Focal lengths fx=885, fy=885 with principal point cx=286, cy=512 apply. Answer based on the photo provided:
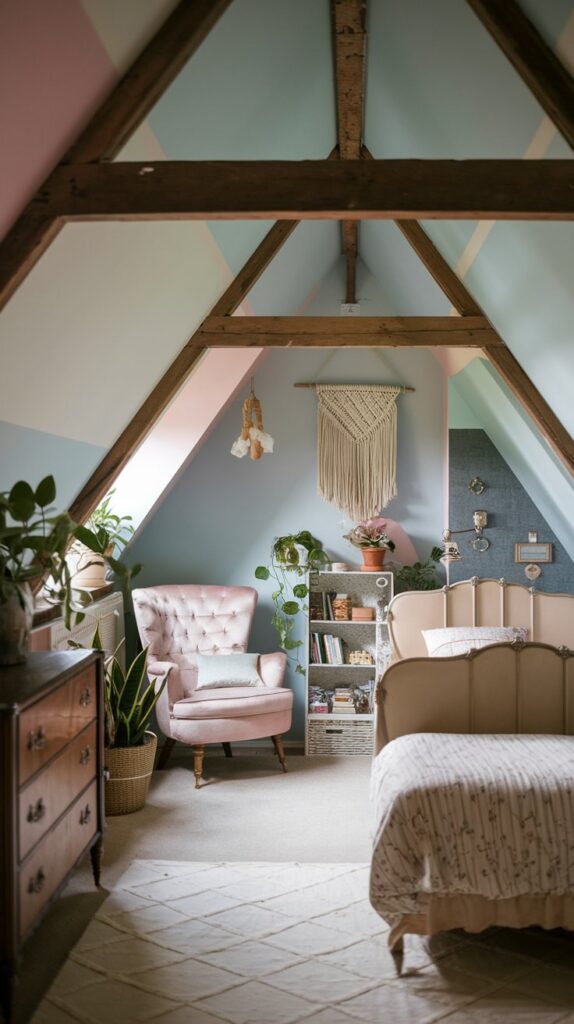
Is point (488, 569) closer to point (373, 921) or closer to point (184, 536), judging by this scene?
point (184, 536)

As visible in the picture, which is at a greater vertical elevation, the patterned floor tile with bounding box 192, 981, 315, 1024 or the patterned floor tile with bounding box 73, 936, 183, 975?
the patterned floor tile with bounding box 192, 981, 315, 1024

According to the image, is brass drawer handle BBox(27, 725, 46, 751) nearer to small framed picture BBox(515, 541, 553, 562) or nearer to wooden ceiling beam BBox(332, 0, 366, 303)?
wooden ceiling beam BBox(332, 0, 366, 303)

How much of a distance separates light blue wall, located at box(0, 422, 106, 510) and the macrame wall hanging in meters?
2.20

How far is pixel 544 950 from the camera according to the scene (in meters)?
3.08

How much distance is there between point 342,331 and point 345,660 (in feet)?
7.75

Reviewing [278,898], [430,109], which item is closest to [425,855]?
[278,898]

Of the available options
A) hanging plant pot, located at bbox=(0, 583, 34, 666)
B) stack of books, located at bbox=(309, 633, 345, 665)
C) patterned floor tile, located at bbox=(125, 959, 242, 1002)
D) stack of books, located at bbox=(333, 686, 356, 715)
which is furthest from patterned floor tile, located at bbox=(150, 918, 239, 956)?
stack of books, located at bbox=(309, 633, 345, 665)

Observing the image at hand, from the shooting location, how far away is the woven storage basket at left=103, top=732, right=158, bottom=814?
457 cm

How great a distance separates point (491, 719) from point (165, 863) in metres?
1.55

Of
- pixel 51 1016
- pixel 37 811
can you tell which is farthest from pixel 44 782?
pixel 51 1016

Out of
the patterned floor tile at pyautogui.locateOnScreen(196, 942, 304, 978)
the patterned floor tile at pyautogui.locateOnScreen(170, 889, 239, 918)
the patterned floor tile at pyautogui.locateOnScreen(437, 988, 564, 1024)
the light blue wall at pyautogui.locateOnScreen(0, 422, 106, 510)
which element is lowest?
the patterned floor tile at pyautogui.locateOnScreen(170, 889, 239, 918)

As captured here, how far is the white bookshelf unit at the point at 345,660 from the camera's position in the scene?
580 centimetres

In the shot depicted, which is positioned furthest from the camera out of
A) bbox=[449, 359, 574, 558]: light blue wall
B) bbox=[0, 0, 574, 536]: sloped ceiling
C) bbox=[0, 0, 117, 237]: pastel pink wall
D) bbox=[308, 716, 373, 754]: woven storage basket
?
bbox=[308, 716, 373, 754]: woven storage basket

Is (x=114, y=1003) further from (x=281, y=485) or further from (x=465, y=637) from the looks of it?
(x=281, y=485)
